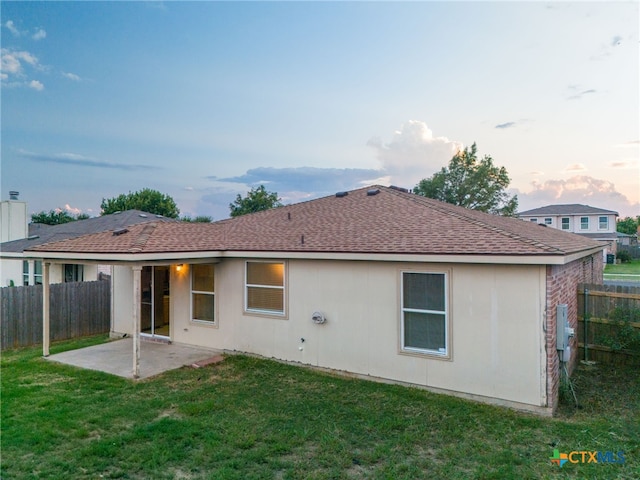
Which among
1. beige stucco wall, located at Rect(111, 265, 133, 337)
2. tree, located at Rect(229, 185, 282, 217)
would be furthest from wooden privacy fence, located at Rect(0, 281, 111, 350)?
tree, located at Rect(229, 185, 282, 217)

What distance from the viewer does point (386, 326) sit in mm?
7062

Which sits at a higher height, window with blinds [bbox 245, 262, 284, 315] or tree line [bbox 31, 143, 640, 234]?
tree line [bbox 31, 143, 640, 234]

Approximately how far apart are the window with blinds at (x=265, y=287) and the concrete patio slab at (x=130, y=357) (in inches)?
63.5

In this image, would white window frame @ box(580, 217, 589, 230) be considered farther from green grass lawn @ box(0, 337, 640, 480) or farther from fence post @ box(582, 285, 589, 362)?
green grass lawn @ box(0, 337, 640, 480)

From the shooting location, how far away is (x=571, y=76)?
11406 millimetres

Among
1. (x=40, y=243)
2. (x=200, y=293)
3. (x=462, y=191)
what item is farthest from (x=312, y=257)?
(x=462, y=191)

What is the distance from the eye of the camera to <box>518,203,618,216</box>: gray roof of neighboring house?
39125mm

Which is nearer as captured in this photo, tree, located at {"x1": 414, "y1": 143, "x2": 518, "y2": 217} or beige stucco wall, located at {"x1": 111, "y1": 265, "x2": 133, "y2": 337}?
beige stucco wall, located at {"x1": 111, "y1": 265, "x2": 133, "y2": 337}

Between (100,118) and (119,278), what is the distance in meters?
8.85

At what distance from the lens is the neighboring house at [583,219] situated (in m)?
38.4

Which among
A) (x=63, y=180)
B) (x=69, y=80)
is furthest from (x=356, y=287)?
(x=63, y=180)

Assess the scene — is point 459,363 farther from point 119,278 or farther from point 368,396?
point 119,278

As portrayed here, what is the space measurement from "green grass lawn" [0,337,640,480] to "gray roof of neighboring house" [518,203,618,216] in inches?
1532

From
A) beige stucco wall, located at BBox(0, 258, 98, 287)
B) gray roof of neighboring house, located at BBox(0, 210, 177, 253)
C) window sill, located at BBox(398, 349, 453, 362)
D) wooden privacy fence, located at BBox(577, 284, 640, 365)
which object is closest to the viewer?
window sill, located at BBox(398, 349, 453, 362)
